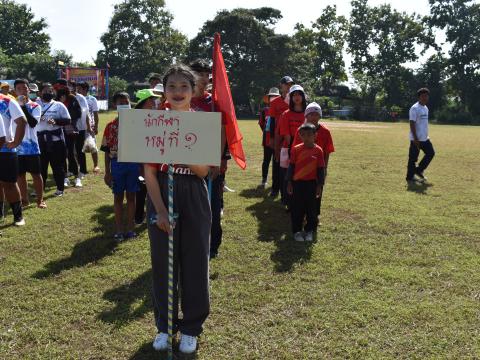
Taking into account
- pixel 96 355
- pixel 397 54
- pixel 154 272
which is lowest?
pixel 96 355

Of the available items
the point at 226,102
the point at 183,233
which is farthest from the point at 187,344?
the point at 226,102

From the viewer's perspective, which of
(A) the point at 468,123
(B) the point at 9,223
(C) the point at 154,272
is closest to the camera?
(C) the point at 154,272

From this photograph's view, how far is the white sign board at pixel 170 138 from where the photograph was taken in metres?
2.82

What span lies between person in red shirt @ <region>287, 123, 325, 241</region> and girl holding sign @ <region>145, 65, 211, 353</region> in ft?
9.00

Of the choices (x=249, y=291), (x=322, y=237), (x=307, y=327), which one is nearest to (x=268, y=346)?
(x=307, y=327)

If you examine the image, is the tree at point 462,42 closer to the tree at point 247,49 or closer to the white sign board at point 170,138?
the tree at point 247,49

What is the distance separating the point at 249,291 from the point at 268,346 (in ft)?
3.12

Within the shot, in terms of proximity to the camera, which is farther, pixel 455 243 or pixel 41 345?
pixel 455 243

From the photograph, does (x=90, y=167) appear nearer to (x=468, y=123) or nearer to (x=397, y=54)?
(x=468, y=123)

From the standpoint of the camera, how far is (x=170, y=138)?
2.83 metres

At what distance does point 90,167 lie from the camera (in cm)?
1110

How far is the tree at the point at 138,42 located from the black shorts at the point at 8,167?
202 feet

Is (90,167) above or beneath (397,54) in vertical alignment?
beneath

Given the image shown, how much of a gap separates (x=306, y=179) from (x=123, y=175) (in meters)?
2.28
